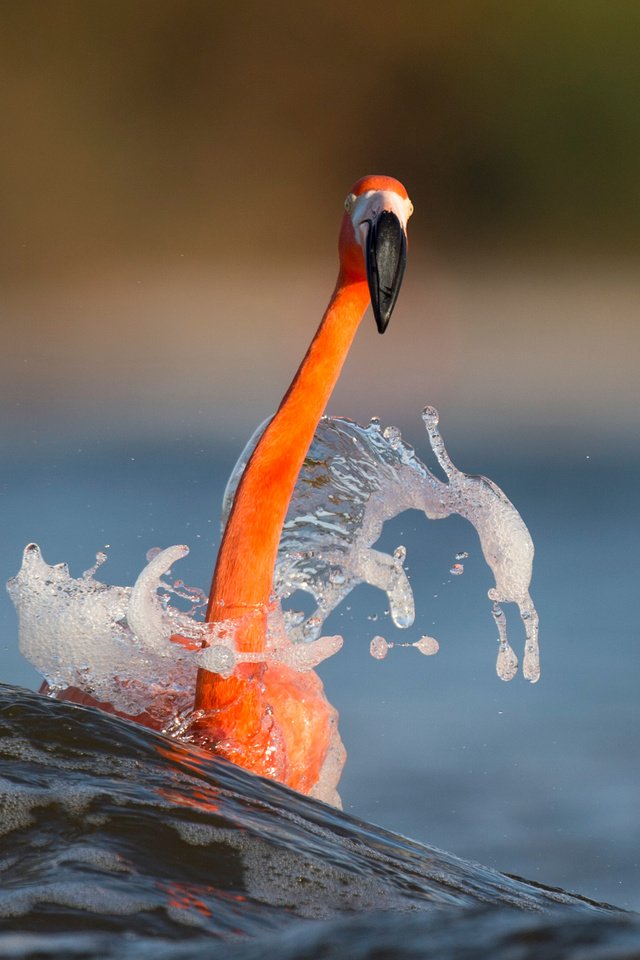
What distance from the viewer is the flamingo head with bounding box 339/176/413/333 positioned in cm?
215

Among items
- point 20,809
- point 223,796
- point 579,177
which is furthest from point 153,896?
point 579,177

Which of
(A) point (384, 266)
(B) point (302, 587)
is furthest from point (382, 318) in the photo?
(B) point (302, 587)

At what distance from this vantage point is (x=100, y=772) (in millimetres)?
1475

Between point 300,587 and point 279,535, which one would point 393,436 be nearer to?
point 300,587

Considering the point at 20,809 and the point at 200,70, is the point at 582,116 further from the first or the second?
the point at 20,809

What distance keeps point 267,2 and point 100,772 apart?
12547 mm

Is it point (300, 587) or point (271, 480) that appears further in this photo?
point (300, 587)

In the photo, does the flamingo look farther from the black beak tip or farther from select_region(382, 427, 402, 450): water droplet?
select_region(382, 427, 402, 450): water droplet

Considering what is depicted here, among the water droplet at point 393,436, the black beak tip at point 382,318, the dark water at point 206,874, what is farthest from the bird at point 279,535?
the dark water at point 206,874

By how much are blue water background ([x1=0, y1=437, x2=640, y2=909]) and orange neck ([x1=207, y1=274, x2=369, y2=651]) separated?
0.52 meters

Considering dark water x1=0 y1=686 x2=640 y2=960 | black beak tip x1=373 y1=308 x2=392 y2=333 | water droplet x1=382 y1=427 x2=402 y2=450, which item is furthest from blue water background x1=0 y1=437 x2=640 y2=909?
dark water x1=0 y1=686 x2=640 y2=960

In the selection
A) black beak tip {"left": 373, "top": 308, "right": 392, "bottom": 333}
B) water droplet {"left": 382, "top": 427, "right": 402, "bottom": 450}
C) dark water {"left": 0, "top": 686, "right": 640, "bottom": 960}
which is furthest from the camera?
water droplet {"left": 382, "top": 427, "right": 402, "bottom": 450}

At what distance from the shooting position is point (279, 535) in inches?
88.8

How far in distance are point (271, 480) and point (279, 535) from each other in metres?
0.10
